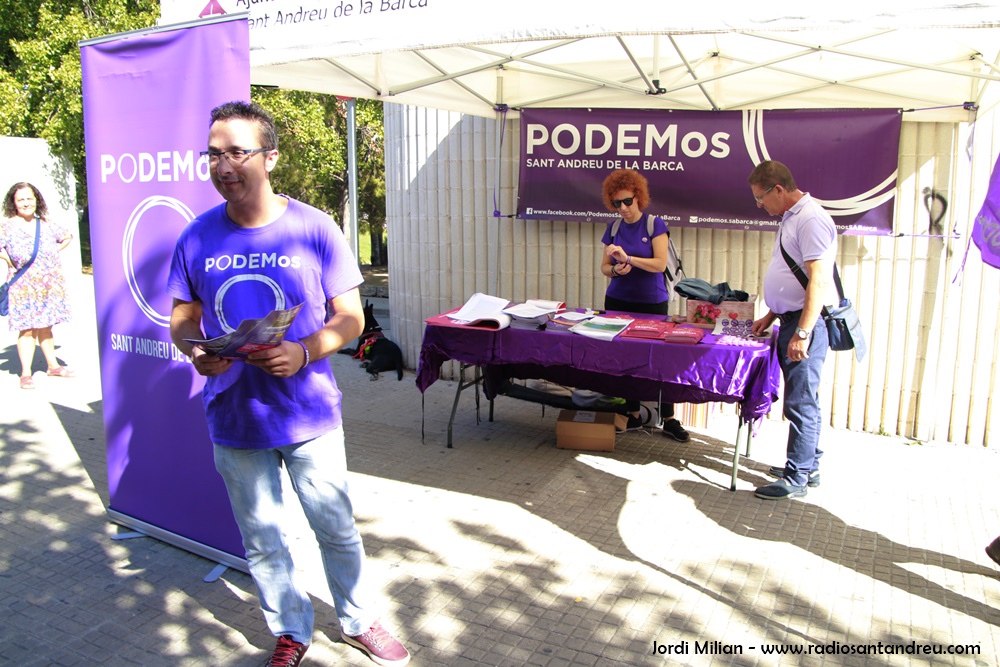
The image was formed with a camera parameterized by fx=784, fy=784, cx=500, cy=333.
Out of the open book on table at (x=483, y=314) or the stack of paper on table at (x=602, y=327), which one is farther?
the open book on table at (x=483, y=314)

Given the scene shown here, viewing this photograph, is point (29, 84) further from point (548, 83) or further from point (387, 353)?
point (548, 83)

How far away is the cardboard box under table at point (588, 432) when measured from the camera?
18.2 feet

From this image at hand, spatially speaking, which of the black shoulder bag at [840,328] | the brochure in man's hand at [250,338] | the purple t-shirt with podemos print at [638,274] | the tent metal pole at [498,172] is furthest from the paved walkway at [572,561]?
the tent metal pole at [498,172]

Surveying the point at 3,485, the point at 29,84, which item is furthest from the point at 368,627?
the point at 29,84

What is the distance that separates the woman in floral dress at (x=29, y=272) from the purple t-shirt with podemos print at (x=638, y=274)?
5.34 metres

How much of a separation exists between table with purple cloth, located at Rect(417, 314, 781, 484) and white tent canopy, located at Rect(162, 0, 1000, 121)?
1.74 m

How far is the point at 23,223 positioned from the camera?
23.9 ft

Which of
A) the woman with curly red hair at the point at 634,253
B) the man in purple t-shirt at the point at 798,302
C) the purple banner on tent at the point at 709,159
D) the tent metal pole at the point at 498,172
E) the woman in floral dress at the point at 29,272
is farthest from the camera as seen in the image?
the woman in floral dress at the point at 29,272

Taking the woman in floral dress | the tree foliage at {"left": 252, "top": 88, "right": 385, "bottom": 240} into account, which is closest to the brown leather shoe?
the woman in floral dress

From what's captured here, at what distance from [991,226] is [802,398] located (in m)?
1.48

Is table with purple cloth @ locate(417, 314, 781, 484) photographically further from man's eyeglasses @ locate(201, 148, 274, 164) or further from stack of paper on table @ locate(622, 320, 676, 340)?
man's eyeglasses @ locate(201, 148, 274, 164)

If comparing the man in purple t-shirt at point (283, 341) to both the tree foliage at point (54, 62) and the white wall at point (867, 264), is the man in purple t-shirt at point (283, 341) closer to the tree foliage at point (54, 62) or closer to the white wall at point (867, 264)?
the white wall at point (867, 264)

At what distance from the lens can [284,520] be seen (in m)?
3.00

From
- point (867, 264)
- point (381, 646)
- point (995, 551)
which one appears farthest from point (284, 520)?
point (867, 264)
